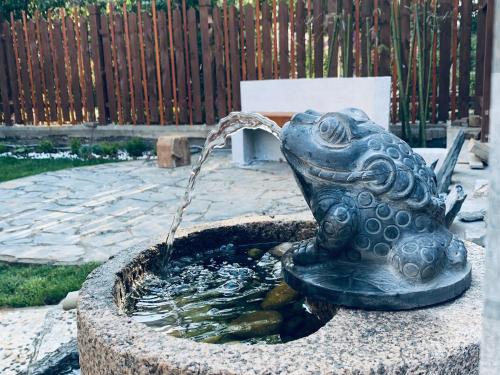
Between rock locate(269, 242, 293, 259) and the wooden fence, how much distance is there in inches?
191

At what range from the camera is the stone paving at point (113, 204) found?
4230 millimetres

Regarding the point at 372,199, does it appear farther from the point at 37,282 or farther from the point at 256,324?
the point at 37,282

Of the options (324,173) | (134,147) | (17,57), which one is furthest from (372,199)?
(17,57)

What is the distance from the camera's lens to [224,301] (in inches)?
85.2

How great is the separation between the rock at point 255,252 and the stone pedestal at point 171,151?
15.3ft

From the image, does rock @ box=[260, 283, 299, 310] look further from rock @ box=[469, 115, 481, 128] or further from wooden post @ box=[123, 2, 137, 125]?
wooden post @ box=[123, 2, 137, 125]

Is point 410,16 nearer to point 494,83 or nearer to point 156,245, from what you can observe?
point 156,245

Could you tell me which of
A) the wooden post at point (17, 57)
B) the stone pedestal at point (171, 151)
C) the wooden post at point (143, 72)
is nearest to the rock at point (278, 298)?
the stone pedestal at point (171, 151)

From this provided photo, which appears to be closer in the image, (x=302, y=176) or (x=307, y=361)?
(x=307, y=361)

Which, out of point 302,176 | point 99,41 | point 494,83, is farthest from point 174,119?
point 494,83

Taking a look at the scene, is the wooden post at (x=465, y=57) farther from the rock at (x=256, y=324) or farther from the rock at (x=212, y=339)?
the rock at (x=212, y=339)

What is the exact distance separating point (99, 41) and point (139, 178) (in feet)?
11.0

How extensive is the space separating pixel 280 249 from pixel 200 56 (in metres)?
6.53

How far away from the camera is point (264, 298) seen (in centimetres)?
216
